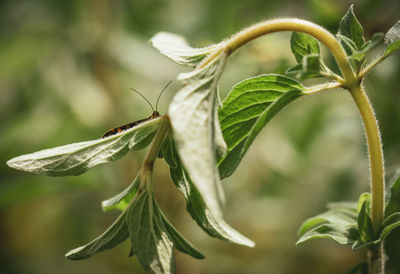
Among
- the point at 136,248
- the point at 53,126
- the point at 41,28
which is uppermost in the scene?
the point at 41,28

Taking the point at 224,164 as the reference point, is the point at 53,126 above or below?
above

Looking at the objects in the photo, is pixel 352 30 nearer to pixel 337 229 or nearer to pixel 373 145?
pixel 373 145

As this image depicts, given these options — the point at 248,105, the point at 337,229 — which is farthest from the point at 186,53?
the point at 337,229

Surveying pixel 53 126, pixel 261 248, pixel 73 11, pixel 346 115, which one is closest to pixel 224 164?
pixel 346 115

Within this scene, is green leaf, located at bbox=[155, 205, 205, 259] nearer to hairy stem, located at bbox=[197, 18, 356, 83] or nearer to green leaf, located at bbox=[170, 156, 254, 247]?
green leaf, located at bbox=[170, 156, 254, 247]

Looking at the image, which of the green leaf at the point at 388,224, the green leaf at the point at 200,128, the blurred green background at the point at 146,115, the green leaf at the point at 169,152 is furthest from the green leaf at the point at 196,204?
the blurred green background at the point at 146,115

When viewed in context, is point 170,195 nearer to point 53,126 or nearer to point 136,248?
point 53,126
